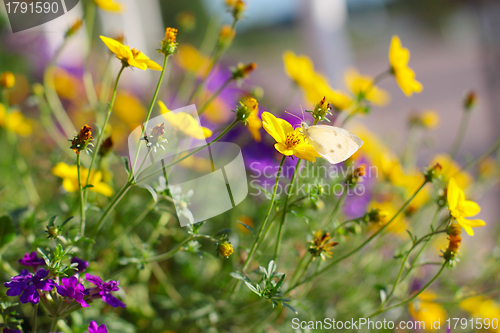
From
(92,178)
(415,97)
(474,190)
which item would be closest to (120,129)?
(92,178)

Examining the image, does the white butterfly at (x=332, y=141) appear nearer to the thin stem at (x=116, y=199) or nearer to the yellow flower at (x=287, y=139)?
the yellow flower at (x=287, y=139)

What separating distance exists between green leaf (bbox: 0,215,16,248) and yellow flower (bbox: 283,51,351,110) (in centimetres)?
47

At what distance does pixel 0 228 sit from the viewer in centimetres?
40

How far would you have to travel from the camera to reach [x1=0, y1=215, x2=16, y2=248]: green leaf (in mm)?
402

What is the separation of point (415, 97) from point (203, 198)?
3.18 meters

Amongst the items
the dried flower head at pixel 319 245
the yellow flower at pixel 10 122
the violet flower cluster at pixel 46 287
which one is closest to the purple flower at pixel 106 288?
the violet flower cluster at pixel 46 287

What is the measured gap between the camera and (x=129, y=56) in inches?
13.8

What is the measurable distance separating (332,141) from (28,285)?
13.4 inches

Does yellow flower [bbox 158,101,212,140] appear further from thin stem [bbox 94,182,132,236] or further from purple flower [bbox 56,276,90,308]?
purple flower [bbox 56,276,90,308]

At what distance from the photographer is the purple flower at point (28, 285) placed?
0.99 feet

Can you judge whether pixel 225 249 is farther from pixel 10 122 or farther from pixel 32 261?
pixel 10 122

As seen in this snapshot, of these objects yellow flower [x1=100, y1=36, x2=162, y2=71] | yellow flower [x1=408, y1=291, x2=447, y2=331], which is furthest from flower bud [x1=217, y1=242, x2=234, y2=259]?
yellow flower [x1=408, y1=291, x2=447, y2=331]

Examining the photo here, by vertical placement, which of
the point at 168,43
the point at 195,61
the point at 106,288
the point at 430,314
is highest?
the point at 168,43

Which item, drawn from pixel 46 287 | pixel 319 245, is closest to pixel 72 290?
pixel 46 287
